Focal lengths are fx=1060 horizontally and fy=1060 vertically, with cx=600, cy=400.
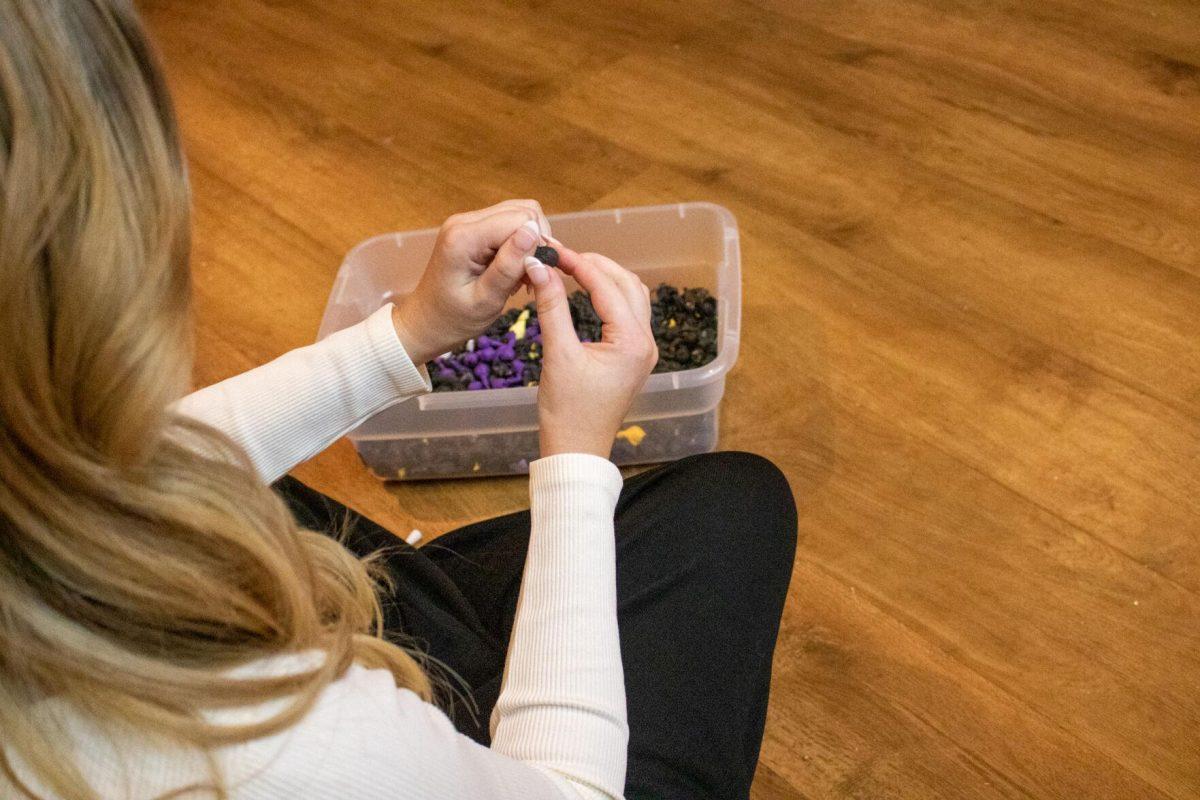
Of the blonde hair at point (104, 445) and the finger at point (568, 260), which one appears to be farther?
the finger at point (568, 260)

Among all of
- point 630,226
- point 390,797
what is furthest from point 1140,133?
point 390,797

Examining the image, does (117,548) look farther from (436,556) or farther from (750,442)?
(750,442)

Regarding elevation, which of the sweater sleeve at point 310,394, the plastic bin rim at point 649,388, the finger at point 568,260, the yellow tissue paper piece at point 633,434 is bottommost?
the yellow tissue paper piece at point 633,434

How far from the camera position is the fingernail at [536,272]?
0.82 meters

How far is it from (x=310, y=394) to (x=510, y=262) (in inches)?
7.5

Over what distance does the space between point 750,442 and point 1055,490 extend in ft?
1.07

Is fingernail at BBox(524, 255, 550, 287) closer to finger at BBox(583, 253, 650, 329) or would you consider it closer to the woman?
finger at BBox(583, 253, 650, 329)

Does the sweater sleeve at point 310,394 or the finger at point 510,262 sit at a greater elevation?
the finger at point 510,262

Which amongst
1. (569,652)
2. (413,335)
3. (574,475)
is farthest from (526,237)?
(569,652)

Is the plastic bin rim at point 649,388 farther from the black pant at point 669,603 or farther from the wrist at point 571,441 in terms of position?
the wrist at point 571,441

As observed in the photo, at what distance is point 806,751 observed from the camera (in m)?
0.96

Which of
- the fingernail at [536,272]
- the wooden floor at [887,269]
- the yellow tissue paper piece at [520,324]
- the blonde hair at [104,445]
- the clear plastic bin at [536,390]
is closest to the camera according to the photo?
the blonde hair at [104,445]

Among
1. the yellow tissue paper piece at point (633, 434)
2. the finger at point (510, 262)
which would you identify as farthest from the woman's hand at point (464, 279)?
the yellow tissue paper piece at point (633, 434)

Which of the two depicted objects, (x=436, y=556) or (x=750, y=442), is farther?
(x=750, y=442)
